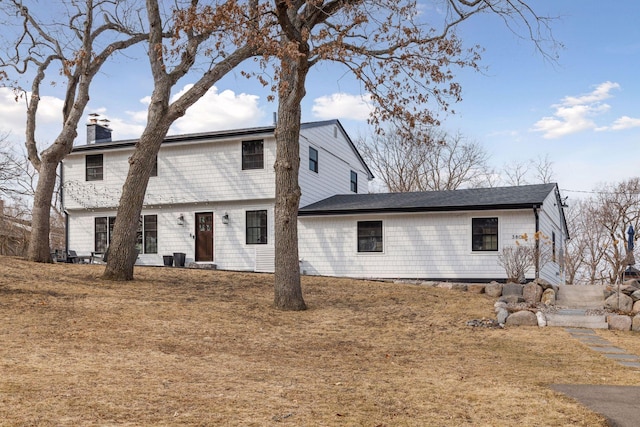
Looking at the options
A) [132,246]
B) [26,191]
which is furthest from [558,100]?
[26,191]

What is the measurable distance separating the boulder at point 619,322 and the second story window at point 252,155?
13.1 m

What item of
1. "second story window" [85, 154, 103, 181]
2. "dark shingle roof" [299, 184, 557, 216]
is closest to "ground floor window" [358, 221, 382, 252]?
"dark shingle roof" [299, 184, 557, 216]

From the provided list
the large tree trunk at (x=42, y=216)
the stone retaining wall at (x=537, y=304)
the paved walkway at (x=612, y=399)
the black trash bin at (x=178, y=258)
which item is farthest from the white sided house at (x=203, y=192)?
the paved walkway at (x=612, y=399)

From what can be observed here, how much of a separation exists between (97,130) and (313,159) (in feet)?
32.6

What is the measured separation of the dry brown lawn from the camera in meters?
5.47

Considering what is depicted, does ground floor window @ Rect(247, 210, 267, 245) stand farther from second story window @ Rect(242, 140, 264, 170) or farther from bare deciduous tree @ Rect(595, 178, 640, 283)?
bare deciduous tree @ Rect(595, 178, 640, 283)

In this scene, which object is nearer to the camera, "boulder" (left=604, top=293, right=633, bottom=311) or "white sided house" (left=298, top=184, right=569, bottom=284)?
"boulder" (left=604, top=293, right=633, bottom=311)

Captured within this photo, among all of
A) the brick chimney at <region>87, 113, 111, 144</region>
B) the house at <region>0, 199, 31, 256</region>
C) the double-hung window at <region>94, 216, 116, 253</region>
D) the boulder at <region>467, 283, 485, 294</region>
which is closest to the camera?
the boulder at <region>467, 283, 485, 294</region>

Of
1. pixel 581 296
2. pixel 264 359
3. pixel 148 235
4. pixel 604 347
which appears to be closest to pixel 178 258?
pixel 148 235

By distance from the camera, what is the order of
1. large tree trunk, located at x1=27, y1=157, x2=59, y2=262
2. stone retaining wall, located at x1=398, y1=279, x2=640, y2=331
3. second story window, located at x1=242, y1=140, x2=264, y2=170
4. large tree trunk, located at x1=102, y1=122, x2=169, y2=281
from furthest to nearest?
second story window, located at x1=242, y1=140, x2=264, y2=170, large tree trunk, located at x1=27, y1=157, x2=59, y2=262, large tree trunk, located at x1=102, y1=122, x2=169, y2=281, stone retaining wall, located at x1=398, y1=279, x2=640, y2=331

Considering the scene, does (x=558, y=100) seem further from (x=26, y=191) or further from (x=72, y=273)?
(x=26, y=191)

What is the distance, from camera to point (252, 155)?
22.0m

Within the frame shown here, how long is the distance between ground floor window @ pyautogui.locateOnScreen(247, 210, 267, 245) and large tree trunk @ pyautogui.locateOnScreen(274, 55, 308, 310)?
945cm

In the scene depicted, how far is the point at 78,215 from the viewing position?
81.8 ft
